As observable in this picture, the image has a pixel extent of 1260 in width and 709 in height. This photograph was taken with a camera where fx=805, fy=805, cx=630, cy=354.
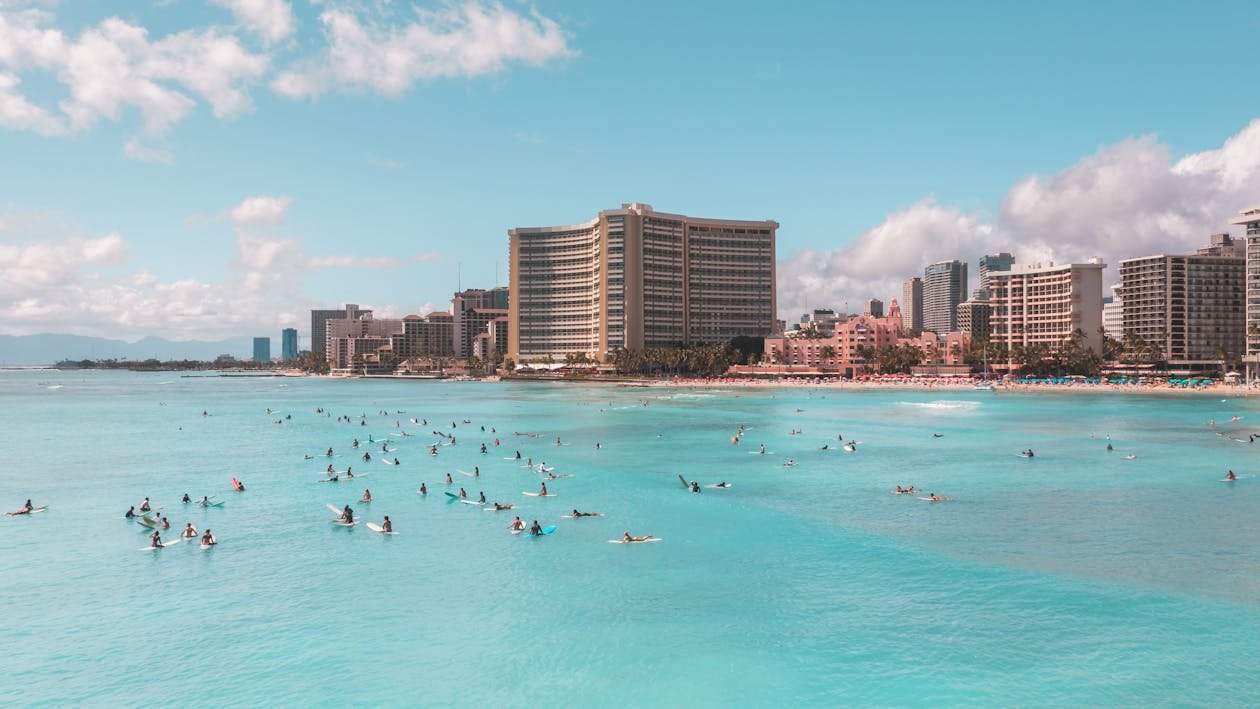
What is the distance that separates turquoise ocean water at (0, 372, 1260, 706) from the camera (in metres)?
28.0

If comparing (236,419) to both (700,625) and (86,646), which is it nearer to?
(86,646)

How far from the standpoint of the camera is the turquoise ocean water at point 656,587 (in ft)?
92.0

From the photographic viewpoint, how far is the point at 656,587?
1471 inches

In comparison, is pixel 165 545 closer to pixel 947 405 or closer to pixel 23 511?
pixel 23 511

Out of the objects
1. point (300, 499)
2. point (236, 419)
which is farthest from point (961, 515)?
point (236, 419)

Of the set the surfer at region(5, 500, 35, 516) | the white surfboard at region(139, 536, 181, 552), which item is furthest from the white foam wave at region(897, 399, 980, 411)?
the surfer at region(5, 500, 35, 516)

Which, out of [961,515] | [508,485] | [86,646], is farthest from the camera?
[508,485]

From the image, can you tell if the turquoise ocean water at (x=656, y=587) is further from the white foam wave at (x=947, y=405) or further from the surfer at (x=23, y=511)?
the white foam wave at (x=947, y=405)

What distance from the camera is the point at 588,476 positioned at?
230 feet

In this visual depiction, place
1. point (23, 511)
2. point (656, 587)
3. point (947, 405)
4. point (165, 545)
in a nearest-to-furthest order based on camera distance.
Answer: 1. point (656, 587)
2. point (165, 545)
3. point (23, 511)
4. point (947, 405)

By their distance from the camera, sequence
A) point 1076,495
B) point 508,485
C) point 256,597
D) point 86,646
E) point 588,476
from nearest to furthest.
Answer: point 86,646 → point 256,597 → point 1076,495 → point 508,485 → point 588,476

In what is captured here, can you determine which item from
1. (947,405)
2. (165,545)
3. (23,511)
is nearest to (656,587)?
(165,545)

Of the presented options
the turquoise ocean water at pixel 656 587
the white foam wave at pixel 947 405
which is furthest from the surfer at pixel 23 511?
the white foam wave at pixel 947 405

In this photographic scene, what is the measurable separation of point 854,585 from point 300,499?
41682mm
